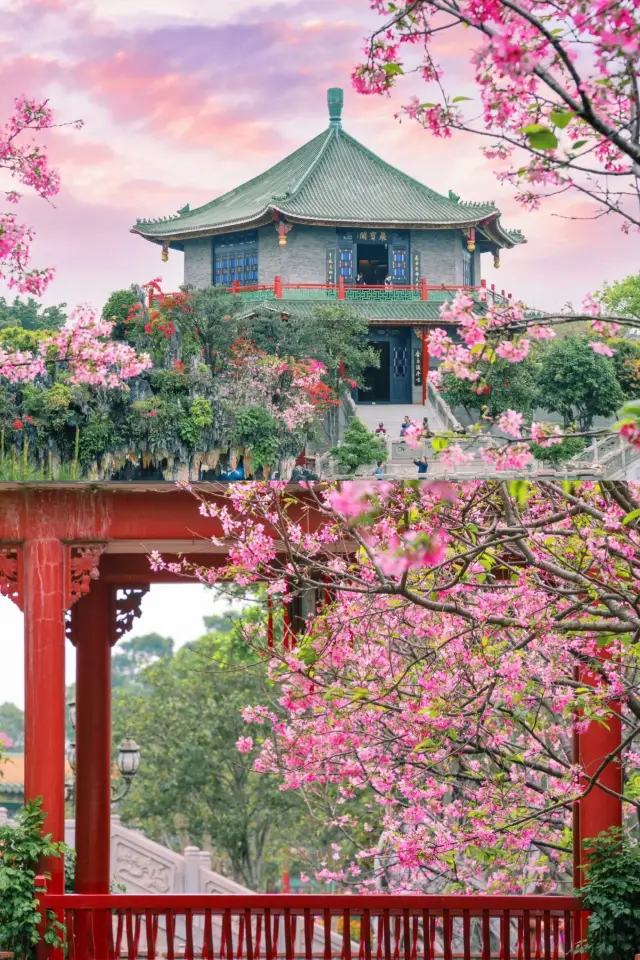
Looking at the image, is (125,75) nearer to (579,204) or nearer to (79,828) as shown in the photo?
(579,204)

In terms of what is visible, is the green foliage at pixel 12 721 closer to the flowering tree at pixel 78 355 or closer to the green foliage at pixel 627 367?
the flowering tree at pixel 78 355

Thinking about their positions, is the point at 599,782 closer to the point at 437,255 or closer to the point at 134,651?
the point at 437,255

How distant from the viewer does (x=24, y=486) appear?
6520 mm

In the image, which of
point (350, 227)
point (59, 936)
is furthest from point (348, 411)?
point (59, 936)

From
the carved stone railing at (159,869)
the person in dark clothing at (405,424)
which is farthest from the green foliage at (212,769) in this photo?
the person in dark clothing at (405,424)

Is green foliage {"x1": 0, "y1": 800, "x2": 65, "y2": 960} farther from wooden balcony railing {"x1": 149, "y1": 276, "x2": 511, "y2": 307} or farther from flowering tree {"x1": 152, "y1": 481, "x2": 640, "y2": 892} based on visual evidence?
wooden balcony railing {"x1": 149, "y1": 276, "x2": 511, "y2": 307}

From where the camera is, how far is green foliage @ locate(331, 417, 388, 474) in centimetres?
601

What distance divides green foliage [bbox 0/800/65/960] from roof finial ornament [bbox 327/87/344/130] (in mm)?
3337

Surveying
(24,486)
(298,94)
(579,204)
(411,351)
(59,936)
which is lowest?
(59,936)

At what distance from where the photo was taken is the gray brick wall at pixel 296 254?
20.4 ft

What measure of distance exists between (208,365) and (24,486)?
1131mm

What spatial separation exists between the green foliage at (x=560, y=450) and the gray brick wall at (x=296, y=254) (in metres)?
1.28

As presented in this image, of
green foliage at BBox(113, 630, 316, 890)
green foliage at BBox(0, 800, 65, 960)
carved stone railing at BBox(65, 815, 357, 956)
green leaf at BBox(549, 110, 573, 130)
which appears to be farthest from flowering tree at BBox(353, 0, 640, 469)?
green foliage at BBox(113, 630, 316, 890)

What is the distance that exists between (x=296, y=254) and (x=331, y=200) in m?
0.29
